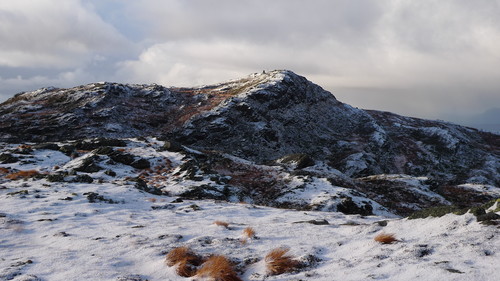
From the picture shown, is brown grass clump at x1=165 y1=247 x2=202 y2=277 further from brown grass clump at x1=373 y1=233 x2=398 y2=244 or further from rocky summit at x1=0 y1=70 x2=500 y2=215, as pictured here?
rocky summit at x1=0 y1=70 x2=500 y2=215

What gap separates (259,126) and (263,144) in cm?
473

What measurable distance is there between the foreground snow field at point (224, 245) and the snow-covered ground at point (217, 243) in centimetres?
3

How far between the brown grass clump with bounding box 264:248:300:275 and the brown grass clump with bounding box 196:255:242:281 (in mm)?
952

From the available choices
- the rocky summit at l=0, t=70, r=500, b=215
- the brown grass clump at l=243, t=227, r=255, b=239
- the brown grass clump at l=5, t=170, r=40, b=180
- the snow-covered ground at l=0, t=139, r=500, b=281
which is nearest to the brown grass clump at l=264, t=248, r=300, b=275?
the snow-covered ground at l=0, t=139, r=500, b=281

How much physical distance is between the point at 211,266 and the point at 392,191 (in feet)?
98.4

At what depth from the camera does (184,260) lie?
882 centimetres

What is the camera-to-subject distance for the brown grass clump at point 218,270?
25.6 feet

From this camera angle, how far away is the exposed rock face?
58.2m

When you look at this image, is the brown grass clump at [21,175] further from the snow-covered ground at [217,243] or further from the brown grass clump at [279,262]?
the brown grass clump at [279,262]

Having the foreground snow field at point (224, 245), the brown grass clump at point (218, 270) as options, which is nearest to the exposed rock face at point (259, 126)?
the foreground snow field at point (224, 245)

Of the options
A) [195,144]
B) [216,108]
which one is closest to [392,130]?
[216,108]

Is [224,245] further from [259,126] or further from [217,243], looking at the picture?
[259,126]

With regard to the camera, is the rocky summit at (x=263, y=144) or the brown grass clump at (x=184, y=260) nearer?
the brown grass clump at (x=184, y=260)

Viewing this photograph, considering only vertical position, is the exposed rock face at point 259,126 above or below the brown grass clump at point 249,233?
above
